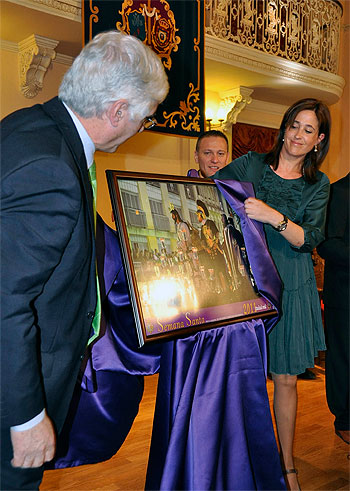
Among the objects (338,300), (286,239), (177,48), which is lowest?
(338,300)

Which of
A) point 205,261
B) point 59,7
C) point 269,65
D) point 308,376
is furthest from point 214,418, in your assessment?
point 269,65

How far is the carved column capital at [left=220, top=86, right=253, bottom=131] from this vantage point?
737cm

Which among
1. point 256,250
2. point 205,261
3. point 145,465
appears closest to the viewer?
point 205,261

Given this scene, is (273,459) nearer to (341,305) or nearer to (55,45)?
(341,305)

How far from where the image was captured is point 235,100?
291 inches

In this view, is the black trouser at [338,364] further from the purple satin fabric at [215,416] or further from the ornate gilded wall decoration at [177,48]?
the ornate gilded wall decoration at [177,48]

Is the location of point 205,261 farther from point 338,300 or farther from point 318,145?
point 338,300

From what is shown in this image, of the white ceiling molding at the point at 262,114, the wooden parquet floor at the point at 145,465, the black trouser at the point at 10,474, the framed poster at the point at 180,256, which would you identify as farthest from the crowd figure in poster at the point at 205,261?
the white ceiling molding at the point at 262,114

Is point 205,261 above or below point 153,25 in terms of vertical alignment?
below

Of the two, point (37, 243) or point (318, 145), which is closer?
point (37, 243)

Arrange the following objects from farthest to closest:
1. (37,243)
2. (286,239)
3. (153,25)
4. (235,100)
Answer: (235,100) → (153,25) → (286,239) → (37,243)

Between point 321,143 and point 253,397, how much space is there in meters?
1.27

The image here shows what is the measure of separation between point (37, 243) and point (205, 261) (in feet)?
2.74

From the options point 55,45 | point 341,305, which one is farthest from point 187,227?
point 55,45
